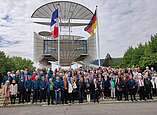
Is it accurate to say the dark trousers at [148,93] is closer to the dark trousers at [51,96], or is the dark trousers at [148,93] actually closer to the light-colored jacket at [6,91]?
the dark trousers at [51,96]

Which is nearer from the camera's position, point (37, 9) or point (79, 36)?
point (37, 9)

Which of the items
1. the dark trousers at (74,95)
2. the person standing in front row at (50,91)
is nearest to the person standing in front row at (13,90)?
the person standing in front row at (50,91)

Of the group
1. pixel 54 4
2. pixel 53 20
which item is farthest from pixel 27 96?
pixel 54 4

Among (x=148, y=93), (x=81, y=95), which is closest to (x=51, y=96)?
(x=81, y=95)

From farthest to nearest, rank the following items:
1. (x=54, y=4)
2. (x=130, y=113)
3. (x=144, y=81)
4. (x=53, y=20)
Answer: (x=54, y=4) < (x=53, y=20) < (x=144, y=81) < (x=130, y=113)

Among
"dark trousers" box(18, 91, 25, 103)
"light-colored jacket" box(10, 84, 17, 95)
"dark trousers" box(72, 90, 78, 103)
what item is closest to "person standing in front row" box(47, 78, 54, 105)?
"dark trousers" box(72, 90, 78, 103)

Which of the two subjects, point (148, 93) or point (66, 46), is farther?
point (66, 46)

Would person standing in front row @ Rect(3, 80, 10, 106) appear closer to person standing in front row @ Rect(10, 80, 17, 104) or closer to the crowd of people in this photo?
the crowd of people

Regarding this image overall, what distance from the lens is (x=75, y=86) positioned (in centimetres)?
1841

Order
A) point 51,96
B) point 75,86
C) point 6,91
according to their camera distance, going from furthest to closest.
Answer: point 75,86, point 51,96, point 6,91

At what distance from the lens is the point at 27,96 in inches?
731

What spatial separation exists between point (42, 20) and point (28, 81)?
53.5 metres

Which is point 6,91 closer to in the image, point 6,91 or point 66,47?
point 6,91

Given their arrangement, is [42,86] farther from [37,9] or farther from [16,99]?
[37,9]
